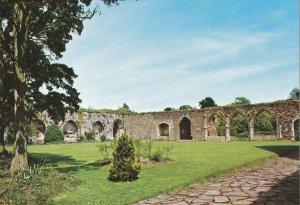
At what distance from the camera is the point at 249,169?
10.9m

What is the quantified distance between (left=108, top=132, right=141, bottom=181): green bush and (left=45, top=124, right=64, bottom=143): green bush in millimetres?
26120

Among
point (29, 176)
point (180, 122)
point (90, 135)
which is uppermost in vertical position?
point (180, 122)

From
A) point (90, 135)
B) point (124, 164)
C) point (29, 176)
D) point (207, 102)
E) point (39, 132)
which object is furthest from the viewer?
point (207, 102)

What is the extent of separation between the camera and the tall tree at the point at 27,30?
10516 millimetres

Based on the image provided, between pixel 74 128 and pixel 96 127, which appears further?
pixel 96 127

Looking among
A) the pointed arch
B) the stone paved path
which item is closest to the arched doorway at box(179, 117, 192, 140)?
the pointed arch

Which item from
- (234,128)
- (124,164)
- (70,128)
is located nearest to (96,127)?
(70,128)

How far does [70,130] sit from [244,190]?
32.8 m

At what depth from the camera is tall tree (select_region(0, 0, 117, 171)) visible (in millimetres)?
10516

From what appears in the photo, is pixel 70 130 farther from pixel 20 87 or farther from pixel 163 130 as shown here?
pixel 20 87

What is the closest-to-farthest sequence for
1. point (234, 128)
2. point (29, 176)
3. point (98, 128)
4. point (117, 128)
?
point (29, 176) → point (98, 128) → point (234, 128) → point (117, 128)

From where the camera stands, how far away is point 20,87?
35.8 ft

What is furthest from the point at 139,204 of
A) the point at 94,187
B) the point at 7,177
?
the point at 7,177

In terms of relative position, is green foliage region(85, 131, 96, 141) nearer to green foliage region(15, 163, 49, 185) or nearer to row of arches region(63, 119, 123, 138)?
row of arches region(63, 119, 123, 138)
